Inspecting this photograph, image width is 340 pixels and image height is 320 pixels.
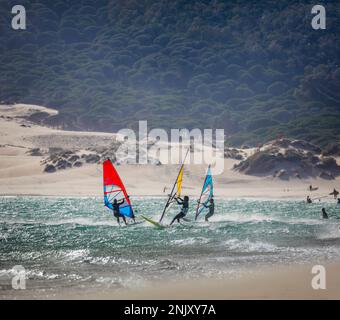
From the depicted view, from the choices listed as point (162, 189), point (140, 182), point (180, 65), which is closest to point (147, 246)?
point (162, 189)

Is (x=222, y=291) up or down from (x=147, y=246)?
down

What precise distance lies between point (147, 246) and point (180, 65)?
90.1 meters

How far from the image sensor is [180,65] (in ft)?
340

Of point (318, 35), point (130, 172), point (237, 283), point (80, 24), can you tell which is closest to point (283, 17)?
point (318, 35)

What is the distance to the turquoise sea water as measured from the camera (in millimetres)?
12164

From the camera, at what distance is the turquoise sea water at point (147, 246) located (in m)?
12.2

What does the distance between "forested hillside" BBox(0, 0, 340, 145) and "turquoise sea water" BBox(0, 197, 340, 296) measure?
148 feet

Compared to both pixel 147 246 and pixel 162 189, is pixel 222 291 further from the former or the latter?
pixel 162 189

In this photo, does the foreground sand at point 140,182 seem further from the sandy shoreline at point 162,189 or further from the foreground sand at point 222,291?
the foreground sand at point 222,291

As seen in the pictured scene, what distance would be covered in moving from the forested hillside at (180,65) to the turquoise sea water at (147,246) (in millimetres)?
45022

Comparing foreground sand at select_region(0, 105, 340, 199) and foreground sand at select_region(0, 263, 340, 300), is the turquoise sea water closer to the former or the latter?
foreground sand at select_region(0, 263, 340, 300)

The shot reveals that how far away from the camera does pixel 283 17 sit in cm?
11619

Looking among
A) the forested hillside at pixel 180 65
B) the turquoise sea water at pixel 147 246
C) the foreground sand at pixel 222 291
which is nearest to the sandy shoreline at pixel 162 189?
the foreground sand at pixel 222 291
